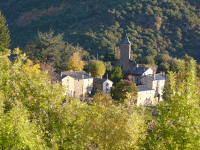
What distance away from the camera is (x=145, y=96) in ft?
171

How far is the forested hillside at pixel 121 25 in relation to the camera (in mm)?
90875

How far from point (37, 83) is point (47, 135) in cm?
315

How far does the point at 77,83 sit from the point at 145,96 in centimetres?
1479

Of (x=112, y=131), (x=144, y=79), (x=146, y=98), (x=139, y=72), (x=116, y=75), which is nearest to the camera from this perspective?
(x=112, y=131)

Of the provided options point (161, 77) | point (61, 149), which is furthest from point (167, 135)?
point (161, 77)

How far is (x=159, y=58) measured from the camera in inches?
2862

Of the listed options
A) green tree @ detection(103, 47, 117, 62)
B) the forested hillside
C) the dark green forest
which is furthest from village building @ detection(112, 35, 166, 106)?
the forested hillside

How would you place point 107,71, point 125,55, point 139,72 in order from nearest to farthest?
point 139,72, point 107,71, point 125,55

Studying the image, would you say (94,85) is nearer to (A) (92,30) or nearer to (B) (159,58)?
(B) (159,58)

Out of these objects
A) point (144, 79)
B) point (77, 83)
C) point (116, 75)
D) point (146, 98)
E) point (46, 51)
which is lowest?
point (146, 98)

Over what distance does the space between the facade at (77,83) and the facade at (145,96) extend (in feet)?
35.4

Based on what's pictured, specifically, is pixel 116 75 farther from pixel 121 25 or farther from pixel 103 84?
pixel 121 25

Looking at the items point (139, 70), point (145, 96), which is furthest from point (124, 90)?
point (139, 70)

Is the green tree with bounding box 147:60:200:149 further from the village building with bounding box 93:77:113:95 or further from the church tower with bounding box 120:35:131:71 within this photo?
the church tower with bounding box 120:35:131:71
